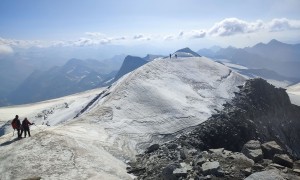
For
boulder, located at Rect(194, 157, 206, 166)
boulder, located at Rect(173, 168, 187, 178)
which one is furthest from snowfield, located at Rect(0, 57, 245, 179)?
boulder, located at Rect(194, 157, 206, 166)

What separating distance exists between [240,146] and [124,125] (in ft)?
73.5

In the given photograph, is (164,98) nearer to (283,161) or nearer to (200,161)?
(200,161)

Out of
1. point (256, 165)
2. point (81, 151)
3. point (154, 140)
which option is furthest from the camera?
point (154, 140)

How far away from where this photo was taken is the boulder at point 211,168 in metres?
28.5

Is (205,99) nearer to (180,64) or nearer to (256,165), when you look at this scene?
(180,64)

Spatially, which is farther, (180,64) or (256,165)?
(180,64)

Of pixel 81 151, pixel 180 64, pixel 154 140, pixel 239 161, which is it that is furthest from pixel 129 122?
pixel 180 64

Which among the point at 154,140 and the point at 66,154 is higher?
the point at 66,154

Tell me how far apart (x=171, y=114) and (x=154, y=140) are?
13063 millimetres

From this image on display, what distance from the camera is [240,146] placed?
58.7m

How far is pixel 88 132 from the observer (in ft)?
151

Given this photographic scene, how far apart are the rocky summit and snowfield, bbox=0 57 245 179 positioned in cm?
329

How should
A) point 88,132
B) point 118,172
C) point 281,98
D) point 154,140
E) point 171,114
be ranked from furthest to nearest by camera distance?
point 281,98, point 171,114, point 154,140, point 88,132, point 118,172

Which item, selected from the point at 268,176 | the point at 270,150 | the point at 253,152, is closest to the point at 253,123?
the point at 270,150
